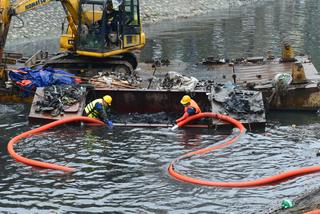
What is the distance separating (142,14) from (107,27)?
2820cm

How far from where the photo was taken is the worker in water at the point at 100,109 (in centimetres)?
1683

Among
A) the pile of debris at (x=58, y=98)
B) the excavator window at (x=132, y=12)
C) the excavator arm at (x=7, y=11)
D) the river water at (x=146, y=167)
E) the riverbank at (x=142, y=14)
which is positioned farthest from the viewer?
the riverbank at (x=142, y=14)

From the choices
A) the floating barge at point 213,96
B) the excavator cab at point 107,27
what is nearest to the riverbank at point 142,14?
the excavator cab at point 107,27

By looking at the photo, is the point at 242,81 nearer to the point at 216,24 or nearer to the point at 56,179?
the point at 56,179

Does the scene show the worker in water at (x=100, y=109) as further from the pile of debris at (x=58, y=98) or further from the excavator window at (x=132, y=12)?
the excavator window at (x=132, y=12)

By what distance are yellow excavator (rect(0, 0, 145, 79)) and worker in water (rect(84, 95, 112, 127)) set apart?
149 inches

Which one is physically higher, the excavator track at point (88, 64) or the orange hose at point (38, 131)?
→ the excavator track at point (88, 64)

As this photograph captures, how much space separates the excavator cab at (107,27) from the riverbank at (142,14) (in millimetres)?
6638

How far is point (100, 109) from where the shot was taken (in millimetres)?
16844

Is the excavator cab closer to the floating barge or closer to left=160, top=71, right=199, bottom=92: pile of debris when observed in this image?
the floating barge

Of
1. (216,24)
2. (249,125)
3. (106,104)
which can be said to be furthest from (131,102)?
(216,24)

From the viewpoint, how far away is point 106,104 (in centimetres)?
1711

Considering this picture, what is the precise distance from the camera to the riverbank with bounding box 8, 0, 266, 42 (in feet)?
123

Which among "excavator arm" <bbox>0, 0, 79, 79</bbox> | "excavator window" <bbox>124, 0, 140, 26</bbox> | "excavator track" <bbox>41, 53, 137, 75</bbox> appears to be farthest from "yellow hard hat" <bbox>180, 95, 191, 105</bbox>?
"excavator arm" <bbox>0, 0, 79, 79</bbox>
